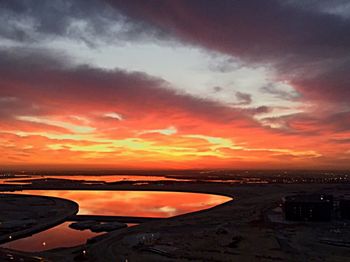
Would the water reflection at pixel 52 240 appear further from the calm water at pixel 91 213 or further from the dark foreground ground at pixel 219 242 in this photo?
the dark foreground ground at pixel 219 242

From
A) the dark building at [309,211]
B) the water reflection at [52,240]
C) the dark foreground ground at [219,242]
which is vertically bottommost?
the water reflection at [52,240]

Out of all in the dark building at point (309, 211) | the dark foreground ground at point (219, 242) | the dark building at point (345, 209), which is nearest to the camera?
the dark foreground ground at point (219, 242)

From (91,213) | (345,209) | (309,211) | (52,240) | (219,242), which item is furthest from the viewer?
(91,213)

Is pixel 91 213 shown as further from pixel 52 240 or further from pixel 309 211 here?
pixel 309 211

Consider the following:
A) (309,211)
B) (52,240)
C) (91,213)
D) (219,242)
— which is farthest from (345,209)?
(91,213)

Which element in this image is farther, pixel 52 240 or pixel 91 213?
pixel 91 213

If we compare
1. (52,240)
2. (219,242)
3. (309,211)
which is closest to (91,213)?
(52,240)

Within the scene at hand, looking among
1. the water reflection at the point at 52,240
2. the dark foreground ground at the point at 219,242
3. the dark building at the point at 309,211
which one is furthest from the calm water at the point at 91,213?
the dark building at the point at 309,211

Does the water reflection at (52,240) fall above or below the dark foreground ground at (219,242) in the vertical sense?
below

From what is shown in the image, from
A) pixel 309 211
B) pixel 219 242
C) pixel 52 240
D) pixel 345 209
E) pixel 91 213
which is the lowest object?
pixel 52 240

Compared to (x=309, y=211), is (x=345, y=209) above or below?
above

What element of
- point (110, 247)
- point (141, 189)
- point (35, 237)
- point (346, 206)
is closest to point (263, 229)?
point (346, 206)

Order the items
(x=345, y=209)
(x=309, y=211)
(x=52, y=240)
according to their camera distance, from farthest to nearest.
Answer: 1. (x=345, y=209)
2. (x=309, y=211)
3. (x=52, y=240)
